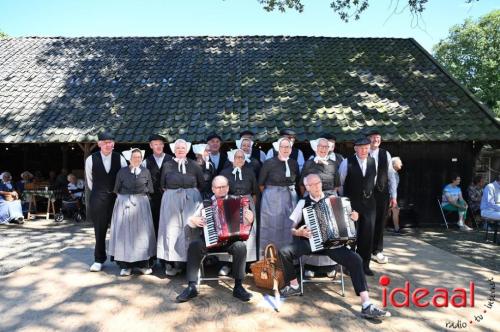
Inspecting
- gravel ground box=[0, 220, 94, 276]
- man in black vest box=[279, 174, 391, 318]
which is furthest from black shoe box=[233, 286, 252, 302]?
gravel ground box=[0, 220, 94, 276]

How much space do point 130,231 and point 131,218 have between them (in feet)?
0.56

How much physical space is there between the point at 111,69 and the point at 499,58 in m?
24.6

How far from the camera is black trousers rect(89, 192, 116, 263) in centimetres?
513

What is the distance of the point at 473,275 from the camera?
204 inches

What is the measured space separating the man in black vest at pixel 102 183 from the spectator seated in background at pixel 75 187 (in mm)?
5048

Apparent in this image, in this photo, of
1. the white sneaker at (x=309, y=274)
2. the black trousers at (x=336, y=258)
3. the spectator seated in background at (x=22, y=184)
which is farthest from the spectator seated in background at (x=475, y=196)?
the spectator seated in background at (x=22, y=184)

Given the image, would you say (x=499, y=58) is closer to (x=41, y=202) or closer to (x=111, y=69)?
(x=111, y=69)

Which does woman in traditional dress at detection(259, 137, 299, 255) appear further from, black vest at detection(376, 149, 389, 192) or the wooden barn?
the wooden barn

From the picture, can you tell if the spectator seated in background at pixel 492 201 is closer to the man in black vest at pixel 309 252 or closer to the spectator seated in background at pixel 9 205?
the man in black vest at pixel 309 252

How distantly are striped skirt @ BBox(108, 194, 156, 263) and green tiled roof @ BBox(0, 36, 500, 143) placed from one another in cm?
364

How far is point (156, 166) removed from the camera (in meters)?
5.23

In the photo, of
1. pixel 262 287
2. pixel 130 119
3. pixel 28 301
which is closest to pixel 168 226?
pixel 262 287

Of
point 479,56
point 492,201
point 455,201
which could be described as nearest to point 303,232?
point 492,201

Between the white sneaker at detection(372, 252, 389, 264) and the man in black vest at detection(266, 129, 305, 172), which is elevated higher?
the man in black vest at detection(266, 129, 305, 172)
